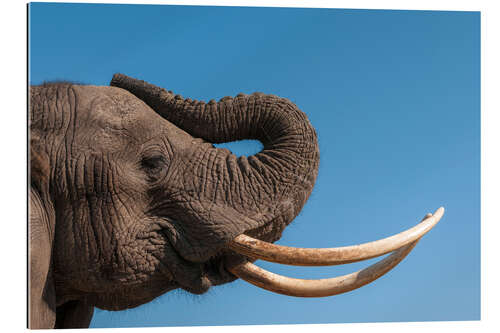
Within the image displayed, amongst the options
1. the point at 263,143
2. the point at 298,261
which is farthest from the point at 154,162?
the point at 298,261

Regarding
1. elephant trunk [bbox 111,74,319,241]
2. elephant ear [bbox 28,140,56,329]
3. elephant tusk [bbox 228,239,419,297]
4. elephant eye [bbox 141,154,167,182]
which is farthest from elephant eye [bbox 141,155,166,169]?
elephant tusk [bbox 228,239,419,297]

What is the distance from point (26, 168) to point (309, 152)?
1139 mm

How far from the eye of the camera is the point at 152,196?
2.55 m

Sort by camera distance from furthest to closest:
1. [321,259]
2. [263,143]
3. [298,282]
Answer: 1. [263,143]
2. [298,282]
3. [321,259]

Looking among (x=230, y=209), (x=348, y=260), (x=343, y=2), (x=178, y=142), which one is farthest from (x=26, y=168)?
(x=343, y=2)

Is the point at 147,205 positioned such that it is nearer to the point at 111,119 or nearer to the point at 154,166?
the point at 154,166

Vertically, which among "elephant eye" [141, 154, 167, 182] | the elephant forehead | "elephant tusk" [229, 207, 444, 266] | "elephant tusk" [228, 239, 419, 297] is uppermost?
the elephant forehead

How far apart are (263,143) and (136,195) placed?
588 millimetres

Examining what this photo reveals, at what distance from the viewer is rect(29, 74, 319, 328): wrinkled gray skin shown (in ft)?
8.10

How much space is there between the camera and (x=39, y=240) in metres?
2.40

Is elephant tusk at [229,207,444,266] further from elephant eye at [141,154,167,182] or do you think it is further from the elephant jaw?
elephant eye at [141,154,167,182]

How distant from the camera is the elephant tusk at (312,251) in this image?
7.68 ft

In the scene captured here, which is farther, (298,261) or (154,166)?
(154,166)

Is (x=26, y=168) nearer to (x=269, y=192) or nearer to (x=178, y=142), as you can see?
(x=178, y=142)
